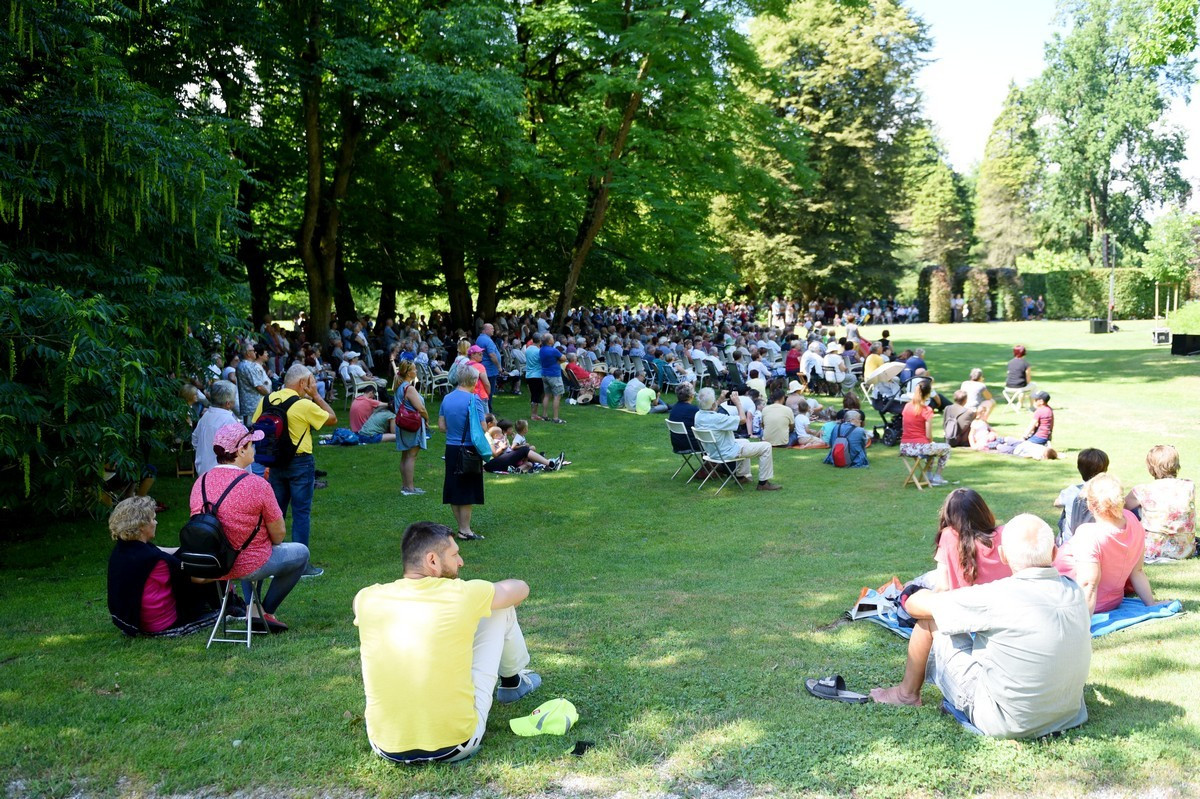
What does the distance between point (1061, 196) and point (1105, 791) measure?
62.5 metres

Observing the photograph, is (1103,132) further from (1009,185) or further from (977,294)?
(977,294)

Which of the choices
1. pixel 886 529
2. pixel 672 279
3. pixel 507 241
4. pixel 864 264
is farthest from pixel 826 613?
pixel 864 264

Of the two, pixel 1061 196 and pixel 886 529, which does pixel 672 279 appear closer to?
pixel 886 529

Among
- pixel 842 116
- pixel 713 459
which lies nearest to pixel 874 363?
pixel 713 459

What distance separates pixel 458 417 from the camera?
28.0ft

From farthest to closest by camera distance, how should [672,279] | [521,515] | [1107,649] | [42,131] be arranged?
[672,279]
[521,515]
[42,131]
[1107,649]

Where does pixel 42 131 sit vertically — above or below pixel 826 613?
above

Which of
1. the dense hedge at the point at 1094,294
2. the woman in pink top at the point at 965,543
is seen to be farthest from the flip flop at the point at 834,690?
the dense hedge at the point at 1094,294

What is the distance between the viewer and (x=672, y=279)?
27219 mm

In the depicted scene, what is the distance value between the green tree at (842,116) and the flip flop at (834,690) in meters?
39.0

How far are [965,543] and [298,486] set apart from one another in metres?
5.14

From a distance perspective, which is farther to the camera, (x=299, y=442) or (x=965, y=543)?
(x=299, y=442)

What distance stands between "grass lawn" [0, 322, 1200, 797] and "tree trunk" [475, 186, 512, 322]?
14.8m

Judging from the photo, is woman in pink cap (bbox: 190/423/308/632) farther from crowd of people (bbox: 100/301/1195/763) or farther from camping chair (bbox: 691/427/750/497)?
camping chair (bbox: 691/427/750/497)
